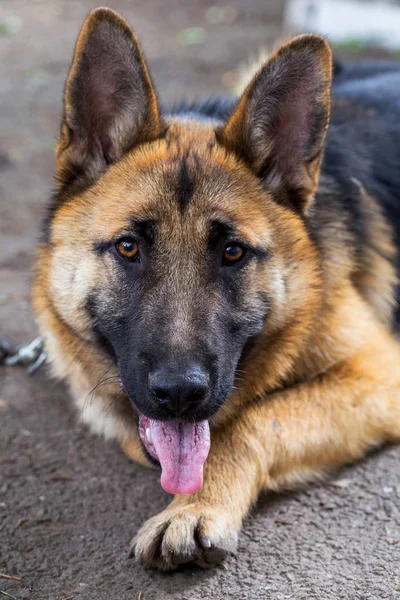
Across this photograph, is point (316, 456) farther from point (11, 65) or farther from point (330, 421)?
point (11, 65)

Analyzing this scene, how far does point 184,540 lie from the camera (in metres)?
2.97

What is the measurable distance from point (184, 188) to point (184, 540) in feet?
4.90

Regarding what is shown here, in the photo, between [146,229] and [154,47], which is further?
[154,47]

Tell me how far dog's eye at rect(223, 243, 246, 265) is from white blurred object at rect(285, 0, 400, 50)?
9.28 metres

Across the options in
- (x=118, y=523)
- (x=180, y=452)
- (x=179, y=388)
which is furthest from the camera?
(x=118, y=523)

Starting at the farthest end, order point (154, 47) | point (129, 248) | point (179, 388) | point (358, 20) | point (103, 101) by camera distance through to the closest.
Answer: point (154, 47)
point (358, 20)
point (103, 101)
point (129, 248)
point (179, 388)

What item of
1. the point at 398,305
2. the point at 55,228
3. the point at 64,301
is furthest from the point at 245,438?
the point at 398,305

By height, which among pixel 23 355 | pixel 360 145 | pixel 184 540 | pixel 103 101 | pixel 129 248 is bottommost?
pixel 23 355

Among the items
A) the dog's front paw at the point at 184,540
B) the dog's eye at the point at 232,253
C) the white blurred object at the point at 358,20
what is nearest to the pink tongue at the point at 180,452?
the dog's front paw at the point at 184,540

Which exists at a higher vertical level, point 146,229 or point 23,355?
point 146,229

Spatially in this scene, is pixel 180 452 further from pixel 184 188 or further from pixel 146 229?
pixel 184 188

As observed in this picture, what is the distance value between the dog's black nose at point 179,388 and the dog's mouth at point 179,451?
7.5 inches

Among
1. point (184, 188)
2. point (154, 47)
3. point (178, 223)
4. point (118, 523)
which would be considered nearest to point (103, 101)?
point (184, 188)

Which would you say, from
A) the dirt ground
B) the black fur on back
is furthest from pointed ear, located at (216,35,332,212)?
the dirt ground
